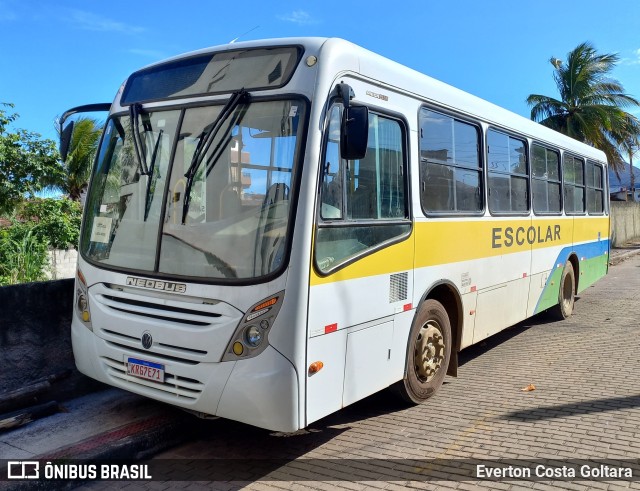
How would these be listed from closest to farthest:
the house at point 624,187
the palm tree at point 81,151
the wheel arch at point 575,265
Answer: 1. the wheel arch at point 575,265
2. the palm tree at point 81,151
3. the house at point 624,187

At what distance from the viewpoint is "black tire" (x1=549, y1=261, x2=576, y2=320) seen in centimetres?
972

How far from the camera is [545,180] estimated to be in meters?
8.61

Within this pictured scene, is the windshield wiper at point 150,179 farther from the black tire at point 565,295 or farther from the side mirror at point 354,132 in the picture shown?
the black tire at point 565,295

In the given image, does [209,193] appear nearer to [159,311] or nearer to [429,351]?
[159,311]

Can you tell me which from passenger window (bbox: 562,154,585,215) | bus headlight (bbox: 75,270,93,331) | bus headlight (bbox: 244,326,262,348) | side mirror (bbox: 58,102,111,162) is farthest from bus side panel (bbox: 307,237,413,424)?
passenger window (bbox: 562,154,585,215)

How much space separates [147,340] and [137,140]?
63.5 inches

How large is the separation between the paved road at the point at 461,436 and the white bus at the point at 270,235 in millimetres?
507

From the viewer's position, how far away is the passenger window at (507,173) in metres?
6.87

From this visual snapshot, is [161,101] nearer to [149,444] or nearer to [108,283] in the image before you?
[108,283]

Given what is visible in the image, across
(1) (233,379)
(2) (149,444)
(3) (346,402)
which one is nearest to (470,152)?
(3) (346,402)

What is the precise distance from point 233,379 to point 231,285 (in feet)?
2.06

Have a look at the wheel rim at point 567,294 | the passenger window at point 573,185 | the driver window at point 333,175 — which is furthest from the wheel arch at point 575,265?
the driver window at point 333,175

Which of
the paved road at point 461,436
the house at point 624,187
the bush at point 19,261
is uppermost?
the house at point 624,187

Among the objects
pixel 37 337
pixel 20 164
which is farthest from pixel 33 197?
pixel 37 337
